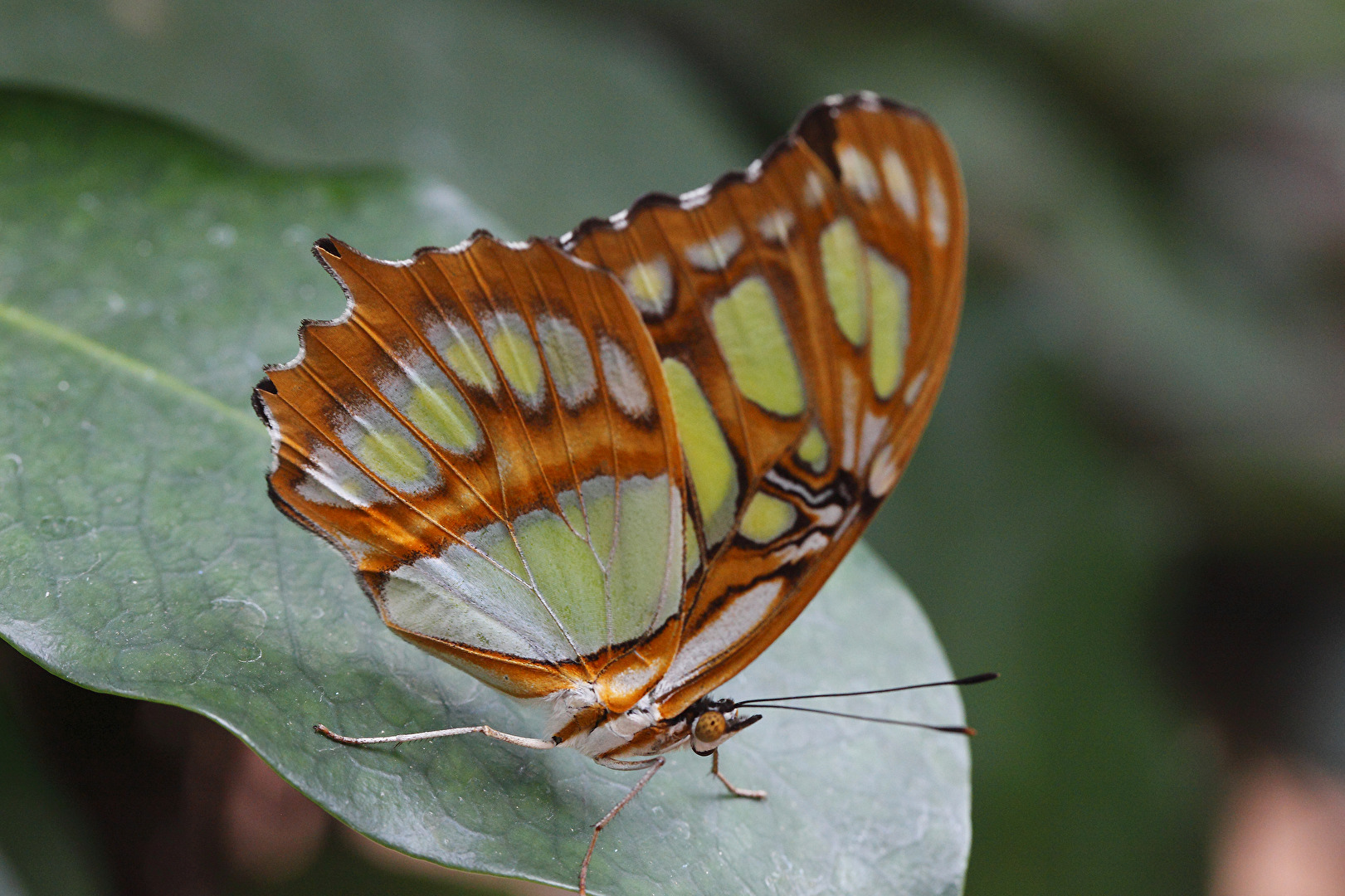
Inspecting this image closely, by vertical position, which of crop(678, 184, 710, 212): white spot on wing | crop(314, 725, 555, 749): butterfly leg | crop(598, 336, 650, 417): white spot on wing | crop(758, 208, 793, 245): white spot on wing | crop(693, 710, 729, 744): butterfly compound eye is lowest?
crop(314, 725, 555, 749): butterfly leg

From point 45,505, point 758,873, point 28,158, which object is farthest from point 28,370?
point 758,873

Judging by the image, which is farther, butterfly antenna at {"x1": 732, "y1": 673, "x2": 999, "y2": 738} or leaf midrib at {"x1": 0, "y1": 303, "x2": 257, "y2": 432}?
leaf midrib at {"x1": 0, "y1": 303, "x2": 257, "y2": 432}

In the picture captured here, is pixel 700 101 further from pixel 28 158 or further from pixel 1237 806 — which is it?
pixel 1237 806

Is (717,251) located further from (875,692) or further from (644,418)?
(875,692)

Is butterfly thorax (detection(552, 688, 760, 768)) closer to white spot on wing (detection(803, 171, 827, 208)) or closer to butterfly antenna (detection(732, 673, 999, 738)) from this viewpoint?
butterfly antenna (detection(732, 673, 999, 738))

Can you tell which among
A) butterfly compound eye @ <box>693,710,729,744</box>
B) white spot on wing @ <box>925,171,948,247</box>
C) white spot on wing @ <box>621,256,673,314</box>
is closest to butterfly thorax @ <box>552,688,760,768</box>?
butterfly compound eye @ <box>693,710,729,744</box>

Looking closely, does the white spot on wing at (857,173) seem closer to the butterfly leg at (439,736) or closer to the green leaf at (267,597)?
the green leaf at (267,597)
